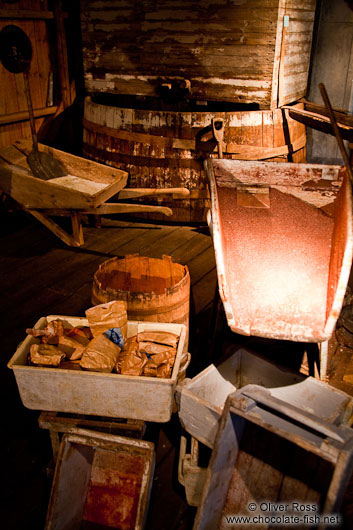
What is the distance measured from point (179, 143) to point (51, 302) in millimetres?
2354

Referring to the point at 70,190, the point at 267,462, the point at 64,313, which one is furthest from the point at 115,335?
the point at 70,190

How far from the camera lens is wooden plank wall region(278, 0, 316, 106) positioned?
17.0 ft

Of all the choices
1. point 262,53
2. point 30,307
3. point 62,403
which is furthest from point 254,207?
point 262,53

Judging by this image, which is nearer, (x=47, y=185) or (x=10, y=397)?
(x=10, y=397)

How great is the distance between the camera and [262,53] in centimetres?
502

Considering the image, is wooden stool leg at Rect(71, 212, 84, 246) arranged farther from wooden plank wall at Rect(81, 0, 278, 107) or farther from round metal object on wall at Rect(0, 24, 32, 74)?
round metal object on wall at Rect(0, 24, 32, 74)

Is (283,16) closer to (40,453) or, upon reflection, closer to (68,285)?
(68,285)

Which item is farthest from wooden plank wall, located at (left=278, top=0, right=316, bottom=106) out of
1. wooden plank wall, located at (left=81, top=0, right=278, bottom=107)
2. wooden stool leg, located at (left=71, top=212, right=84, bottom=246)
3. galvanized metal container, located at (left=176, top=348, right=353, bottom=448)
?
galvanized metal container, located at (left=176, top=348, right=353, bottom=448)

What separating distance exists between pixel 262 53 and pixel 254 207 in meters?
3.05

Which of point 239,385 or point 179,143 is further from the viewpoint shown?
point 179,143

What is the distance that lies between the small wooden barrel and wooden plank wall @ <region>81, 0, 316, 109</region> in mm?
3117

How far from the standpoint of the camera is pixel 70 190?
14.2 feet

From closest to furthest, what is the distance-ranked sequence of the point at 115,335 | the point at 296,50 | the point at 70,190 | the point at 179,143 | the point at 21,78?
1. the point at 115,335
2. the point at 70,190
3. the point at 179,143
4. the point at 296,50
5. the point at 21,78

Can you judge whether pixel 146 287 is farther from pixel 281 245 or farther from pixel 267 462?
pixel 267 462
